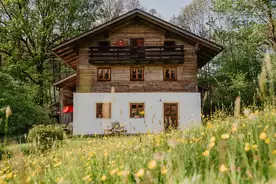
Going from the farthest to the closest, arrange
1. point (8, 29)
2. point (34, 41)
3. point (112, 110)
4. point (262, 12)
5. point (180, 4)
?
1. point (180, 4)
2. point (34, 41)
3. point (8, 29)
4. point (262, 12)
5. point (112, 110)

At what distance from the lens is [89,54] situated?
1973cm

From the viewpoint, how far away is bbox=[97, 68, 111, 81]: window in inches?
779

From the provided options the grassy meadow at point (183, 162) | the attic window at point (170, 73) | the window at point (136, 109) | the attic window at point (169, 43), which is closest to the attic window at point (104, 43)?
the attic window at point (169, 43)

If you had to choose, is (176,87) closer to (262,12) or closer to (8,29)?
(262,12)

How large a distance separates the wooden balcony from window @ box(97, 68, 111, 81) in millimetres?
638

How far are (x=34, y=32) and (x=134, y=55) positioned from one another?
12298mm

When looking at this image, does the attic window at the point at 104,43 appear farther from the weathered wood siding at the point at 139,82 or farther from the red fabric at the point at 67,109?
the red fabric at the point at 67,109

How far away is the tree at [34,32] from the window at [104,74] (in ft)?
27.3

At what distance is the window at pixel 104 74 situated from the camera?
19797 millimetres

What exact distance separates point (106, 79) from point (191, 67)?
18.7 feet

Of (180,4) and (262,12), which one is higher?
(180,4)

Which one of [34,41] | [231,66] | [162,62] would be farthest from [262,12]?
[34,41]

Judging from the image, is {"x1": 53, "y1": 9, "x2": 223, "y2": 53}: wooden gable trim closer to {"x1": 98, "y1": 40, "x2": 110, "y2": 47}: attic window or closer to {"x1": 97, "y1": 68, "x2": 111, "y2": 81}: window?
{"x1": 98, "y1": 40, "x2": 110, "y2": 47}: attic window

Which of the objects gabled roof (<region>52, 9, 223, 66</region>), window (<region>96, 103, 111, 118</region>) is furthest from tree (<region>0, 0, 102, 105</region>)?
window (<region>96, 103, 111, 118</region>)
